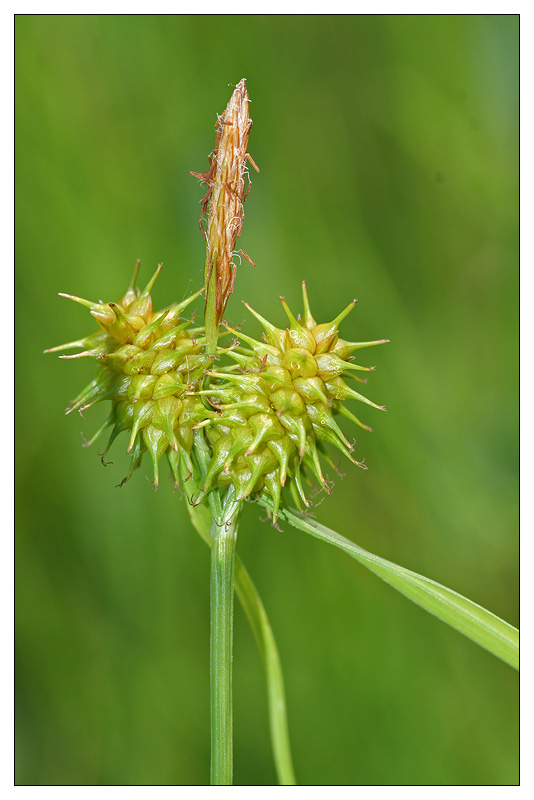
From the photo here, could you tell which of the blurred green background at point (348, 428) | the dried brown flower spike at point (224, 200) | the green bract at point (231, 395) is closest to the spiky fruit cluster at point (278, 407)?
the green bract at point (231, 395)

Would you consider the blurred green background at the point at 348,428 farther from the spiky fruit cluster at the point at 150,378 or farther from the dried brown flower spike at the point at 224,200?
the dried brown flower spike at the point at 224,200

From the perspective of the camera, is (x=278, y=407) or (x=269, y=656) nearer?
(x=278, y=407)

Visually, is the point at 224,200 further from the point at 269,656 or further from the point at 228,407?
the point at 269,656

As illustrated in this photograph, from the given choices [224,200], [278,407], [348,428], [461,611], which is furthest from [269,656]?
[224,200]

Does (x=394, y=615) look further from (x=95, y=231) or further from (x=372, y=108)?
(x=372, y=108)

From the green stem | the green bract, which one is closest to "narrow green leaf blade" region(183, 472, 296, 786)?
the green stem

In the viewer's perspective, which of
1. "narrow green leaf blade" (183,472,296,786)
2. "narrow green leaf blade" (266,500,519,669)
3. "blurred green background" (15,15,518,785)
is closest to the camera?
"narrow green leaf blade" (266,500,519,669)

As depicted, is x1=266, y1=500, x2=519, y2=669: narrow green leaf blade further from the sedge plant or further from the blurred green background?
the blurred green background
